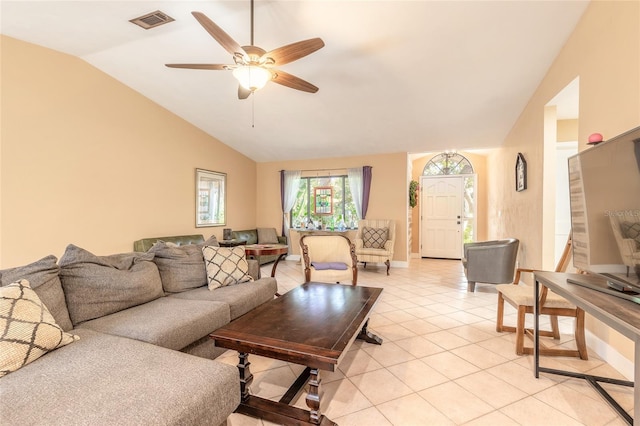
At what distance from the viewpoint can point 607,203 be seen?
1553mm

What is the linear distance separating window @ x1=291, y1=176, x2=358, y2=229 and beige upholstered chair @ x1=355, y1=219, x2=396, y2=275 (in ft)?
1.72

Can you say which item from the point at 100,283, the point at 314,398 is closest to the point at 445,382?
the point at 314,398

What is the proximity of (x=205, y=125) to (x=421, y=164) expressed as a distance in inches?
199

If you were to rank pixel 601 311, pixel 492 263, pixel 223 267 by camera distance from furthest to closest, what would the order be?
pixel 492 263 → pixel 223 267 → pixel 601 311

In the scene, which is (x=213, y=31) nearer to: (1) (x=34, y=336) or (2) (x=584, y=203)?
(1) (x=34, y=336)

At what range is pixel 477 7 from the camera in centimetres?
243

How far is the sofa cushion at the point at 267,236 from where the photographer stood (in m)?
6.70

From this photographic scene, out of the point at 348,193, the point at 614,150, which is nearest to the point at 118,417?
the point at 614,150

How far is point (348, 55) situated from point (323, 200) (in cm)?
390

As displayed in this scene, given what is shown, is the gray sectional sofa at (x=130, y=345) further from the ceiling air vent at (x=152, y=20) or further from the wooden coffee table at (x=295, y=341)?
the ceiling air vent at (x=152, y=20)

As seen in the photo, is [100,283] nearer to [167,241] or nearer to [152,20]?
[152,20]

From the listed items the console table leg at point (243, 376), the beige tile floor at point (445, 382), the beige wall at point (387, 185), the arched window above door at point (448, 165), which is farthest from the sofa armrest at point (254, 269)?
the arched window above door at point (448, 165)

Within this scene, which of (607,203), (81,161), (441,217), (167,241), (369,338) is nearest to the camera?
(607,203)

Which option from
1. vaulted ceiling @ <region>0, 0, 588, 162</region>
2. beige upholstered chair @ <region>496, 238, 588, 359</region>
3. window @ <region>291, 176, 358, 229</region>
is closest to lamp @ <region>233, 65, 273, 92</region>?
vaulted ceiling @ <region>0, 0, 588, 162</region>
